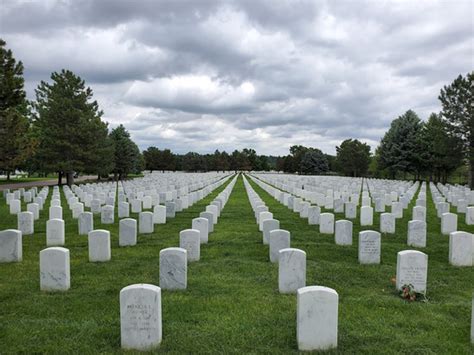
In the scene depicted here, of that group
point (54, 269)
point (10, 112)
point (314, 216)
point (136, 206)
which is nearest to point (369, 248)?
point (314, 216)

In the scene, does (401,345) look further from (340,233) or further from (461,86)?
(461,86)

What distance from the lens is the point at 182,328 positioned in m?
5.70

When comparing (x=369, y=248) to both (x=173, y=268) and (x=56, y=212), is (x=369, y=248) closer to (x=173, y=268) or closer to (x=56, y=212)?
(x=173, y=268)

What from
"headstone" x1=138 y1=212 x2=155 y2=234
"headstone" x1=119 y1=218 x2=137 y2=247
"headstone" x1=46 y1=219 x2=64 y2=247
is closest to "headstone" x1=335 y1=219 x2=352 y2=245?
"headstone" x1=119 y1=218 x2=137 y2=247

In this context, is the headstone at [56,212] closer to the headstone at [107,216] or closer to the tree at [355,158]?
the headstone at [107,216]

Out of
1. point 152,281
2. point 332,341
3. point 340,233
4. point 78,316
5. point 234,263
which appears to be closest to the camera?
point 332,341

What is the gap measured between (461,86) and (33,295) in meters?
39.8

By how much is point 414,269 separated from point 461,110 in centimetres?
3546

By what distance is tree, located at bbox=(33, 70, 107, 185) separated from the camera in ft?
116

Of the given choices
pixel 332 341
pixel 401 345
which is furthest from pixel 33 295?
pixel 401 345

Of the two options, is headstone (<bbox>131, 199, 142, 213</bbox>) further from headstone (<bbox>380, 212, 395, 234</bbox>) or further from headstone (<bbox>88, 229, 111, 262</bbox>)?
headstone (<bbox>380, 212, 395, 234</bbox>)

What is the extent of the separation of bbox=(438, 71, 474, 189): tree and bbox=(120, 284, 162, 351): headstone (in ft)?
123

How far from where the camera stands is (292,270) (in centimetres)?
726

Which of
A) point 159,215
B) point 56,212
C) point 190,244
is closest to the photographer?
point 190,244
